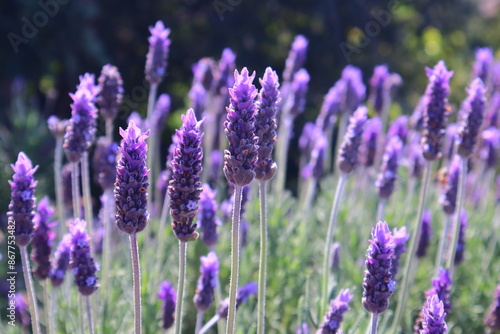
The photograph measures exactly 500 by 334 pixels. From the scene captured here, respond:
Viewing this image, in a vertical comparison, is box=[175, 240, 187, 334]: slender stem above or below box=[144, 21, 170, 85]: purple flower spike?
below

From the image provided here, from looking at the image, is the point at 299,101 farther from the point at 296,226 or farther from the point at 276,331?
the point at 276,331

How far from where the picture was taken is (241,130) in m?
1.70

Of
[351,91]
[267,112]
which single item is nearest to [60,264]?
[267,112]

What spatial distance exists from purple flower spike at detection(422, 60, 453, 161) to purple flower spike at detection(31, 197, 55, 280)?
1.52 meters

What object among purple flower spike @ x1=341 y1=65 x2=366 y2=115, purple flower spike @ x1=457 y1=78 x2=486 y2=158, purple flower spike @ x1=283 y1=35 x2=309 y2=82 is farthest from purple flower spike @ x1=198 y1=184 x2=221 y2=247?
purple flower spike @ x1=341 y1=65 x2=366 y2=115

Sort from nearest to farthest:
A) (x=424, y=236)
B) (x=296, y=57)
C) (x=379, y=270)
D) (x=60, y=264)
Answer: (x=379, y=270), (x=60, y=264), (x=424, y=236), (x=296, y=57)

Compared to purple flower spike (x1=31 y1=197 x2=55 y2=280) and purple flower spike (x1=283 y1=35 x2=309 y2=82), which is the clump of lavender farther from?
purple flower spike (x1=31 y1=197 x2=55 y2=280)

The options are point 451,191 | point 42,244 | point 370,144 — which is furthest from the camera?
point 370,144

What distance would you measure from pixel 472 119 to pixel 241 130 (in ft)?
4.16

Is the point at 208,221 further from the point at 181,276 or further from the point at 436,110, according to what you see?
the point at 436,110

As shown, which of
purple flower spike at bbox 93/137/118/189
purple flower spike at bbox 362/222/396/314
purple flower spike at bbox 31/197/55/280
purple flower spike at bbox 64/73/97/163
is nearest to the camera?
purple flower spike at bbox 362/222/396/314

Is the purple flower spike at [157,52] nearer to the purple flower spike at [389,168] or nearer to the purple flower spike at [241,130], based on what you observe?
the purple flower spike at [389,168]

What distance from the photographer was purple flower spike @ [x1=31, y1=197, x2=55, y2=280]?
2.25 metres

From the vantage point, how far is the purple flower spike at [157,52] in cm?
299
